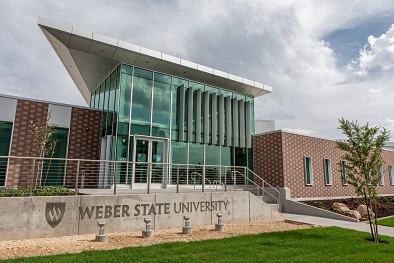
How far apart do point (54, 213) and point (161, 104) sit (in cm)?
897

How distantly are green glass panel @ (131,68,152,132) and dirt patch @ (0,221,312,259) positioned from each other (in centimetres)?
688

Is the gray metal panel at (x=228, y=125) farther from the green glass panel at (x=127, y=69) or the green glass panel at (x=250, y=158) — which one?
the green glass panel at (x=127, y=69)

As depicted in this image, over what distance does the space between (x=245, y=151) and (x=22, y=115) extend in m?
13.2

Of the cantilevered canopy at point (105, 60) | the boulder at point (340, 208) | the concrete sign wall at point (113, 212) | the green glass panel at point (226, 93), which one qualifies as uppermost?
the cantilevered canopy at point (105, 60)

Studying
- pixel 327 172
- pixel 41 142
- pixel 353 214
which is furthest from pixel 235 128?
pixel 41 142

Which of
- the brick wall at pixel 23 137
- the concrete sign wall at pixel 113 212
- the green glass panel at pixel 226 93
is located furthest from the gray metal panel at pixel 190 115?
the brick wall at pixel 23 137

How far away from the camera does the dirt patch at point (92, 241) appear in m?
6.18

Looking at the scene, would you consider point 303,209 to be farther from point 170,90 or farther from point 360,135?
point 170,90

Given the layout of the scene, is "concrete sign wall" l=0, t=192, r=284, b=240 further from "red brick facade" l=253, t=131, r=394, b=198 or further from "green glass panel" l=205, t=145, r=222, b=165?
"red brick facade" l=253, t=131, r=394, b=198

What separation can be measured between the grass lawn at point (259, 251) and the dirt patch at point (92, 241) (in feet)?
2.04

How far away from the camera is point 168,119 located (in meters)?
15.8

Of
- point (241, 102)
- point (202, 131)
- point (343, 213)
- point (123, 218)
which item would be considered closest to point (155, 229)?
point (123, 218)

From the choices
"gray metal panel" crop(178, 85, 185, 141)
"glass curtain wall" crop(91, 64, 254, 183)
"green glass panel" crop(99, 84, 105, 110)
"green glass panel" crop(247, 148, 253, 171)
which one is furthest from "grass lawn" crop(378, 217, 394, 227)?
"green glass panel" crop(99, 84, 105, 110)

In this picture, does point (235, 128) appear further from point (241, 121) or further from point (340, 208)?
point (340, 208)
